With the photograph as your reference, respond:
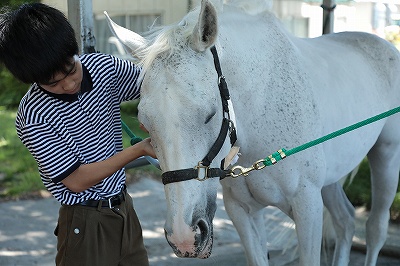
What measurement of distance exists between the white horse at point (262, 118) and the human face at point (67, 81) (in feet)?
0.72

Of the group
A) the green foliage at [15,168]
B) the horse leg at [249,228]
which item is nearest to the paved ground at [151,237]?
the green foliage at [15,168]

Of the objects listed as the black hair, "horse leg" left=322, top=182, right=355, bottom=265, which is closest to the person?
the black hair

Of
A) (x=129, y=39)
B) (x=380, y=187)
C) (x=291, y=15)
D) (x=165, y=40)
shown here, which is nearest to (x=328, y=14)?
(x=380, y=187)

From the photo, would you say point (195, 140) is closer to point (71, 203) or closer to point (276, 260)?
point (71, 203)

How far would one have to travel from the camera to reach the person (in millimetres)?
2096

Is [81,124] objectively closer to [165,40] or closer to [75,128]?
[75,128]

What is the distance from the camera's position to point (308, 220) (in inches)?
109

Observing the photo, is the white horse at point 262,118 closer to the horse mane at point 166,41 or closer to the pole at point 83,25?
the horse mane at point 166,41

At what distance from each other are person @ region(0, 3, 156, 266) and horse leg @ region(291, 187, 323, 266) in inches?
27.6

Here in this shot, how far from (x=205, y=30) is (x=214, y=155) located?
414 mm

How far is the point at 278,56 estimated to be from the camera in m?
2.71

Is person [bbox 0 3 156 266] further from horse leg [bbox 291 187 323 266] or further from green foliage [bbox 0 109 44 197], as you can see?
green foliage [bbox 0 109 44 197]

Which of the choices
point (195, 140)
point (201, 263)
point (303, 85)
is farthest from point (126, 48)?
point (201, 263)

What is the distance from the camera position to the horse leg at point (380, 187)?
3.68 meters
